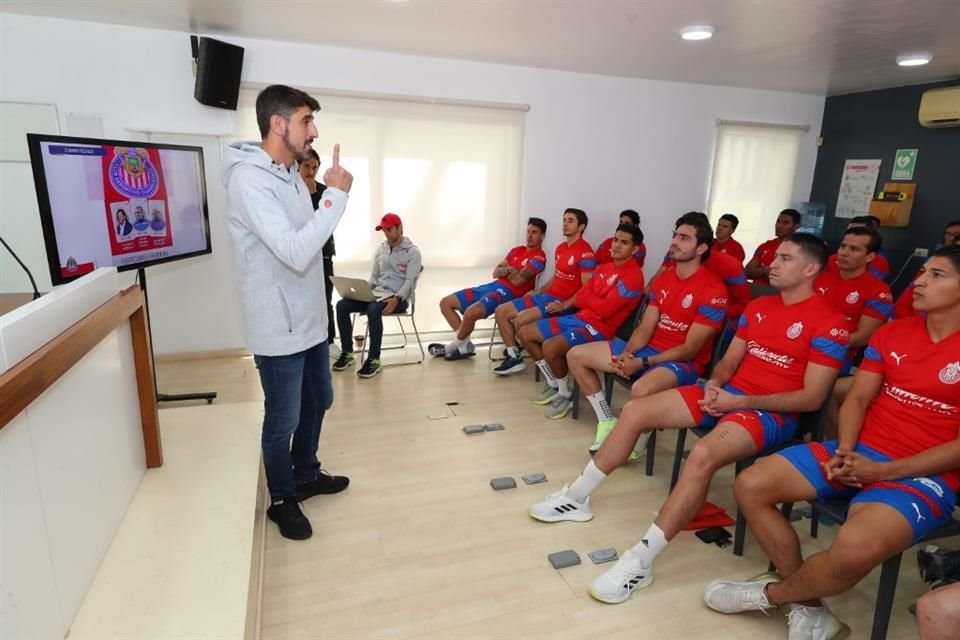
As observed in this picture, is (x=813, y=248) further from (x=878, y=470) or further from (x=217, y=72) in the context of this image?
(x=217, y=72)

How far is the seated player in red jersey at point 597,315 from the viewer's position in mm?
3443

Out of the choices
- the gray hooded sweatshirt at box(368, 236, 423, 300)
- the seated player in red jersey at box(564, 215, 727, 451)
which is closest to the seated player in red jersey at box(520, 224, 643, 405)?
the seated player in red jersey at box(564, 215, 727, 451)

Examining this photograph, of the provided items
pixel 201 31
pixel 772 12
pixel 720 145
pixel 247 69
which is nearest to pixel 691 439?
pixel 772 12

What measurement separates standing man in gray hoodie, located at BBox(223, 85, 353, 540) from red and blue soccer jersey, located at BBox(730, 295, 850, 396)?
1777 mm

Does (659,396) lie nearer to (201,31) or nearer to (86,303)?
(86,303)

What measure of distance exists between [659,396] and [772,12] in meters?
2.28

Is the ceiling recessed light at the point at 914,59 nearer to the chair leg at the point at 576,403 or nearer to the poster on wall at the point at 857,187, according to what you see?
the poster on wall at the point at 857,187

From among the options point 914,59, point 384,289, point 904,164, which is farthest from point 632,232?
point 904,164

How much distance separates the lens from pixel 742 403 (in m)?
2.22

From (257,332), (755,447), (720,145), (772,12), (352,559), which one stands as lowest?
(352,559)

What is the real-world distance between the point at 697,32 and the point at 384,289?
277 centimetres

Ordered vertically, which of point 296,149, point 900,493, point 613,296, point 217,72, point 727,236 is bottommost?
point 900,493

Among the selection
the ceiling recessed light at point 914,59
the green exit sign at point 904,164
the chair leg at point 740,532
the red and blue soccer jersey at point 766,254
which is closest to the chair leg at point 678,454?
the chair leg at point 740,532

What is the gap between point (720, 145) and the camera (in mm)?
5492
